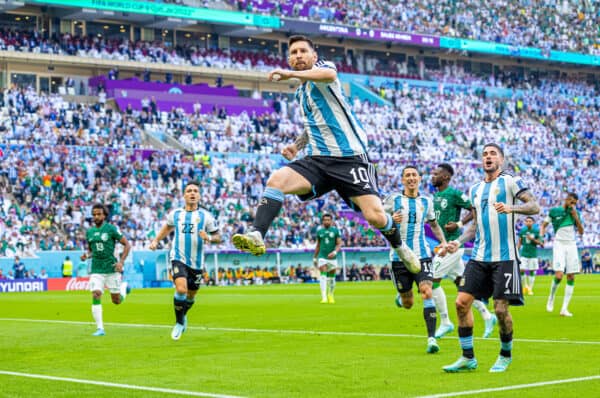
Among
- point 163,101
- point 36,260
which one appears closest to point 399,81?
point 163,101

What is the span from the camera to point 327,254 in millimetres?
29406

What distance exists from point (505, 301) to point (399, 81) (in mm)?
65962

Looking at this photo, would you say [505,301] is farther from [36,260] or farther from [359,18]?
[359,18]

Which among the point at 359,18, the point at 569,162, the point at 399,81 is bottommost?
the point at 569,162

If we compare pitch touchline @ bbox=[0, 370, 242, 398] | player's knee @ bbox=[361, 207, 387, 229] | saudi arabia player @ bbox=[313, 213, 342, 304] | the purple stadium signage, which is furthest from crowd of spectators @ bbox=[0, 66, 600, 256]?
player's knee @ bbox=[361, 207, 387, 229]

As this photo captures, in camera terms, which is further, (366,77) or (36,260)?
(366,77)

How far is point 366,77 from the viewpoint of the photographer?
7569 centimetres

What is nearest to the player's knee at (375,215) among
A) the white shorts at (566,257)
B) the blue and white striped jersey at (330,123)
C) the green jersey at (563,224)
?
the blue and white striped jersey at (330,123)

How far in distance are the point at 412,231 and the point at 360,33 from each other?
198 ft

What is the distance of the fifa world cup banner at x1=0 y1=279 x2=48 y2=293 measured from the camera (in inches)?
1671

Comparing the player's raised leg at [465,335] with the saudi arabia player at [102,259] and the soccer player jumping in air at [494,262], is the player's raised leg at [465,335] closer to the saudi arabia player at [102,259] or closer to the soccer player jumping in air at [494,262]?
the soccer player jumping in air at [494,262]

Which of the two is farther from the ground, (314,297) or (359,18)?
(359,18)

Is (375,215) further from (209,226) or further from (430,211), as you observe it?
(209,226)

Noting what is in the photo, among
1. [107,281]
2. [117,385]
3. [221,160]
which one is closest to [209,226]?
[107,281]
